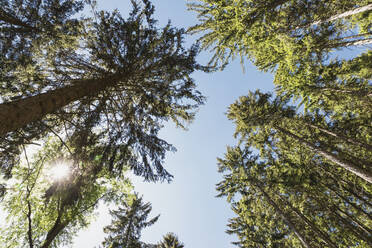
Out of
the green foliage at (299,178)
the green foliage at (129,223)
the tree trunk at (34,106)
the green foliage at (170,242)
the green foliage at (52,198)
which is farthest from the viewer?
the green foliage at (170,242)

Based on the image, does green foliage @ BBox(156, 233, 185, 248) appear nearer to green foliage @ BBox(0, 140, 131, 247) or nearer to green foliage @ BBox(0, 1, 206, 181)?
green foliage @ BBox(0, 140, 131, 247)

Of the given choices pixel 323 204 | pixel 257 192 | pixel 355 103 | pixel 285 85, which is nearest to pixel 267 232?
pixel 257 192

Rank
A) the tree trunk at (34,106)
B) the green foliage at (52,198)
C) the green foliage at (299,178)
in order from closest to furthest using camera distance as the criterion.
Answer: the tree trunk at (34,106) → the green foliage at (52,198) → the green foliage at (299,178)

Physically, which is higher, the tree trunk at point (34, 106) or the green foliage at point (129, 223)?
the green foliage at point (129, 223)

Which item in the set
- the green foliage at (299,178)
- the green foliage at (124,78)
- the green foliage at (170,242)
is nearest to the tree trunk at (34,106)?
the green foliage at (124,78)

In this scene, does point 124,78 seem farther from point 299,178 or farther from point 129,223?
point 129,223

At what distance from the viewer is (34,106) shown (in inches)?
111

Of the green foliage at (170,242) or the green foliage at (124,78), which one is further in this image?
the green foliage at (170,242)

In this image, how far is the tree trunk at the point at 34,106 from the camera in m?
2.35

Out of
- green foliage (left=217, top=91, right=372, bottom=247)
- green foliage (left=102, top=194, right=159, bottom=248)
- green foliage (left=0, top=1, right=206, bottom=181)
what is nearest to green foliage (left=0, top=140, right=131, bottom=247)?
green foliage (left=0, top=1, right=206, bottom=181)

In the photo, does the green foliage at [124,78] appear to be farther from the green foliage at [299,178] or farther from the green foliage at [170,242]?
the green foliage at [170,242]

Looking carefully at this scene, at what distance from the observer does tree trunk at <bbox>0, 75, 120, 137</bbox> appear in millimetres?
2354

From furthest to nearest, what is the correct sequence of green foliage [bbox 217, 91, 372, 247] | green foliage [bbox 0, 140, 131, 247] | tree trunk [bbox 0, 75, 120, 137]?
green foliage [bbox 217, 91, 372, 247], green foliage [bbox 0, 140, 131, 247], tree trunk [bbox 0, 75, 120, 137]

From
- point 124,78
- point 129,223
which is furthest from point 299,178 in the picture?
point 129,223
